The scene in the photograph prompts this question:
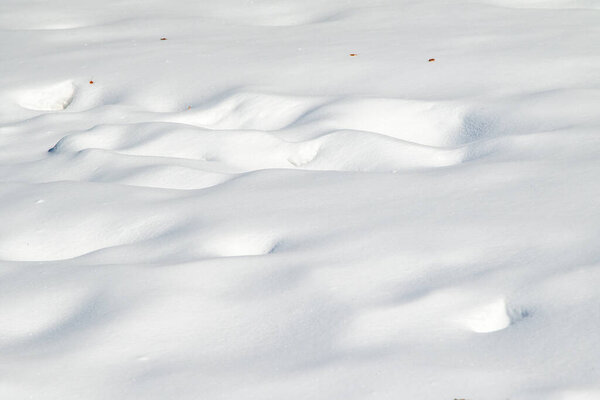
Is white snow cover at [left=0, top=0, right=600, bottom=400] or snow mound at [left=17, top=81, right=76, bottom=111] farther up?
white snow cover at [left=0, top=0, right=600, bottom=400]

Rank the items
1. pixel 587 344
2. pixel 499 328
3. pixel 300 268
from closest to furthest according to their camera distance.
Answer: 1. pixel 587 344
2. pixel 499 328
3. pixel 300 268

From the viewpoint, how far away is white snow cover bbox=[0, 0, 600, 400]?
167 centimetres

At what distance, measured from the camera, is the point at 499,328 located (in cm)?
177

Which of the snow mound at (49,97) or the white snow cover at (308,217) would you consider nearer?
the white snow cover at (308,217)

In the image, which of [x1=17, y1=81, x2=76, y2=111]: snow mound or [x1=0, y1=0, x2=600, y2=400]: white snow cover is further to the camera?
[x1=17, y1=81, x2=76, y2=111]: snow mound

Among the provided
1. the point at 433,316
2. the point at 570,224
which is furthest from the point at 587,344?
the point at 570,224

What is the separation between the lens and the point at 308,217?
231 centimetres

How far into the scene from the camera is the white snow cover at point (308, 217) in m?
1.67

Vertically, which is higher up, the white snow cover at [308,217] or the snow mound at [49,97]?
the white snow cover at [308,217]

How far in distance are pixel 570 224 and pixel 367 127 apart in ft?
3.77

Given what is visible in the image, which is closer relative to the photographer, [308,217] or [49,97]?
[308,217]

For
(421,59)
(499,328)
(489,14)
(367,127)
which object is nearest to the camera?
(499,328)

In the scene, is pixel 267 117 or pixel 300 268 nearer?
pixel 300 268

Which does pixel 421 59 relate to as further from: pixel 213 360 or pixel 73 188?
pixel 213 360
